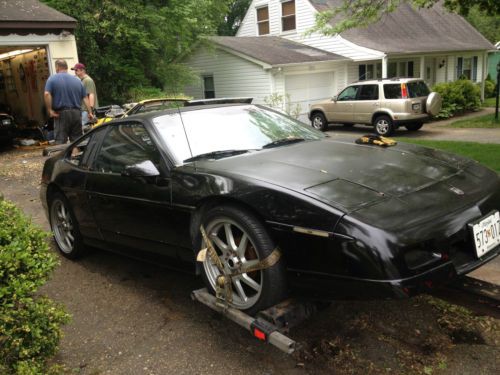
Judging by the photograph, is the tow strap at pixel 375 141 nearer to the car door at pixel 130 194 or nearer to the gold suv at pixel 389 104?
the car door at pixel 130 194

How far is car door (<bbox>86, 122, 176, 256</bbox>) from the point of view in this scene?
3562 millimetres

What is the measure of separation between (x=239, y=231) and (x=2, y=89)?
18.1 m

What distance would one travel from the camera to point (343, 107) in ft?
53.4

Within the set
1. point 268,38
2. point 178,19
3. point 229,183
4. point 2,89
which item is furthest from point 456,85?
point 229,183

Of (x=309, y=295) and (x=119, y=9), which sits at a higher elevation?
(x=119, y=9)

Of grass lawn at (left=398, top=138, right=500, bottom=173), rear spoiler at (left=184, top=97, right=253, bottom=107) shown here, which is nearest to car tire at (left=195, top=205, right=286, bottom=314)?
rear spoiler at (left=184, top=97, right=253, bottom=107)

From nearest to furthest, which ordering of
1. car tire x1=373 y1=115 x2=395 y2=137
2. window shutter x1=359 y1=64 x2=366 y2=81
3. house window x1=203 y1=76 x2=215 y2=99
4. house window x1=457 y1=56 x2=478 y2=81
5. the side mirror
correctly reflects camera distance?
1. the side mirror
2. car tire x1=373 y1=115 x2=395 y2=137
3. window shutter x1=359 y1=64 x2=366 y2=81
4. house window x1=203 y1=76 x2=215 y2=99
5. house window x1=457 y1=56 x2=478 y2=81

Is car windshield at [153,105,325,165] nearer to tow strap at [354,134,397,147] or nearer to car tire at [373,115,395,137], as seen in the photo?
tow strap at [354,134,397,147]

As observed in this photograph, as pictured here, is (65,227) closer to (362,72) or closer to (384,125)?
(384,125)

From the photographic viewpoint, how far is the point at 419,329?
3.28 m

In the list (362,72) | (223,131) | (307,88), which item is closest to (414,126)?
(307,88)

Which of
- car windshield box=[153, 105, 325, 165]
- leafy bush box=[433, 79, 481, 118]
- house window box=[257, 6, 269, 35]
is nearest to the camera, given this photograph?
car windshield box=[153, 105, 325, 165]

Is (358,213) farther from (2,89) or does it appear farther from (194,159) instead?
(2,89)

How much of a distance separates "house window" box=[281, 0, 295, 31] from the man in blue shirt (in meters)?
15.8
